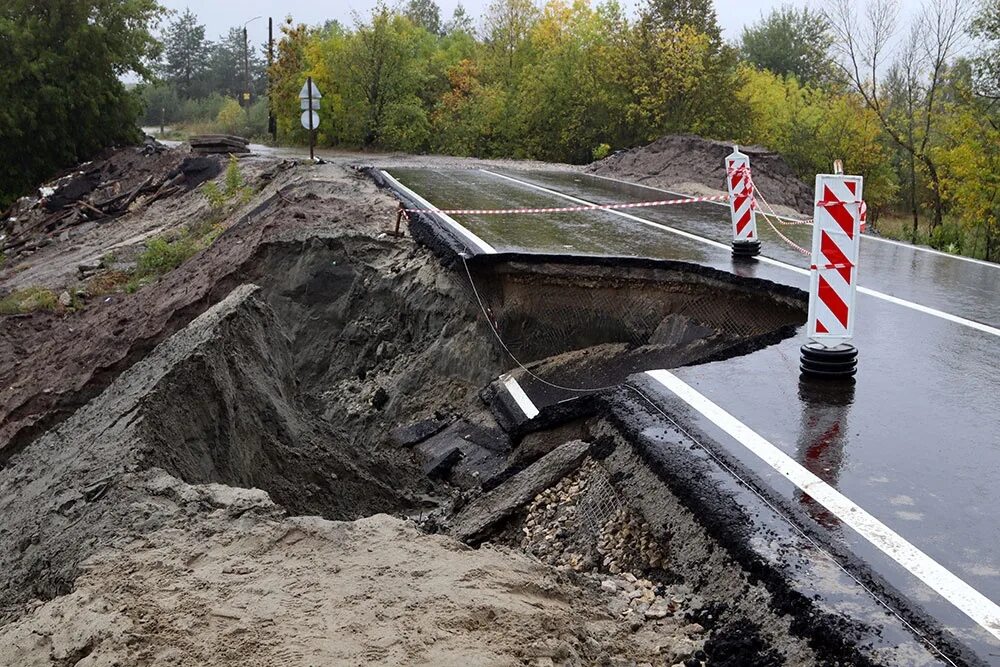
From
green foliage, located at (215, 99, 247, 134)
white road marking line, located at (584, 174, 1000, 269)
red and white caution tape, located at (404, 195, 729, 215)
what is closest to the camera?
white road marking line, located at (584, 174, 1000, 269)

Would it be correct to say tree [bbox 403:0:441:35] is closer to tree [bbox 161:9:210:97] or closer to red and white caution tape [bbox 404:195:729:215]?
tree [bbox 161:9:210:97]

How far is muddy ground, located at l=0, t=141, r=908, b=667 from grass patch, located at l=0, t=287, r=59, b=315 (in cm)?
483

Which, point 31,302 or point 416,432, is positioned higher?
point 31,302

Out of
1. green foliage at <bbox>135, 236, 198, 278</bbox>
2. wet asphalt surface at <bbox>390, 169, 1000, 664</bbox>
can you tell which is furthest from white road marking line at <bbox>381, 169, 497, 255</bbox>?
green foliage at <bbox>135, 236, 198, 278</bbox>

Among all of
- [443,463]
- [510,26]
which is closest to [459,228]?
[443,463]

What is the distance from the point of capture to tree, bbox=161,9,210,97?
9662 centimetres

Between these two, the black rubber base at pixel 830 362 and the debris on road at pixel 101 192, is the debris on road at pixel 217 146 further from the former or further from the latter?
the black rubber base at pixel 830 362

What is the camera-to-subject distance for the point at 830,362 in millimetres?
6184

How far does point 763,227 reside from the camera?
13.1 metres

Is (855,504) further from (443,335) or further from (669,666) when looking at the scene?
(443,335)

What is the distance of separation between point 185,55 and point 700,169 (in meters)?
90.0

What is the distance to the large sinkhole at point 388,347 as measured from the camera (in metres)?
6.88

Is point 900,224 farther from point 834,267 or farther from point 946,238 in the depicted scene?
point 834,267

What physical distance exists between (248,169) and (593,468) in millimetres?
19842
